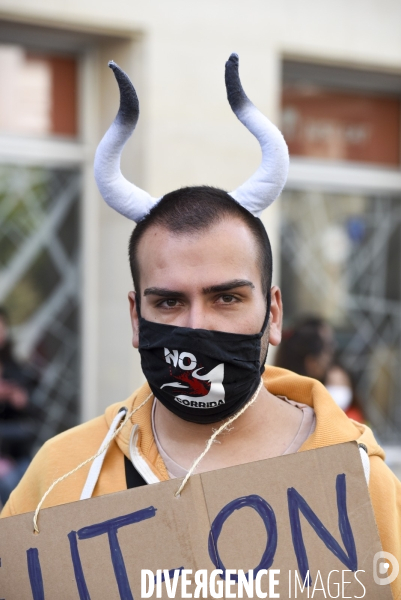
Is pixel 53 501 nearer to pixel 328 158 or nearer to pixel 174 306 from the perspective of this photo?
pixel 174 306

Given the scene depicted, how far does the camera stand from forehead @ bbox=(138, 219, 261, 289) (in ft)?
6.66

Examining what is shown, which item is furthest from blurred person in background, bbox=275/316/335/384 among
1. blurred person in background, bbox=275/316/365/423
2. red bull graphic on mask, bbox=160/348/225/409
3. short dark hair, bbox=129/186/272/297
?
red bull graphic on mask, bbox=160/348/225/409

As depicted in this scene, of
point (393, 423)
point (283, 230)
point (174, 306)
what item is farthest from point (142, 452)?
point (393, 423)

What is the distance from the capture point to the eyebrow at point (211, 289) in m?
2.03

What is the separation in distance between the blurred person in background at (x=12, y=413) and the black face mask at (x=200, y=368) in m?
3.47

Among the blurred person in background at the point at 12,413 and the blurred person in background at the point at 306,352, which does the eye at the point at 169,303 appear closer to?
the blurred person in background at the point at 306,352

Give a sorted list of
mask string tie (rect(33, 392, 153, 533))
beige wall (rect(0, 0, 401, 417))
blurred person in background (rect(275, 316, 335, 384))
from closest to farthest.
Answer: mask string tie (rect(33, 392, 153, 533)) → blurred person in background (rect(275, 316, 335, 384)) → beige wall (rect(0, 0, 401, 417))

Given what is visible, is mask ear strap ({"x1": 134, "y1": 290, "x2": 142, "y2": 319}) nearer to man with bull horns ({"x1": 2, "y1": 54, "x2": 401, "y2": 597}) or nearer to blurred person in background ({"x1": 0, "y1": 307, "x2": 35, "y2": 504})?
man with bull horns ({"x1": 2, "y1": 54, "x2": 401, "y2": 597})

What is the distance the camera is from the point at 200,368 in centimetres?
202

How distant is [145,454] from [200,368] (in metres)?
0.32

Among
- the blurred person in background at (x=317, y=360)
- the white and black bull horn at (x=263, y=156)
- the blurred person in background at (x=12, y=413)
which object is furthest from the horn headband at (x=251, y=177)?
the blurred person in background at (x=12, y=413)

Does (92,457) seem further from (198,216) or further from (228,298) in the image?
(198,216)

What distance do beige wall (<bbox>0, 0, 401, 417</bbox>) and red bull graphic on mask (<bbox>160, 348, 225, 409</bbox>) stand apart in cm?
343

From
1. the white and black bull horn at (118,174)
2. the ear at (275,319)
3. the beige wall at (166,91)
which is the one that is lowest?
the ear at (275,319)
